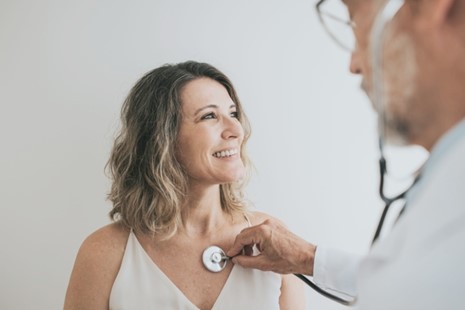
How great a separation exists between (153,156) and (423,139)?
3.80ft

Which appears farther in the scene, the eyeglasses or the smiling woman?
the smiling woman

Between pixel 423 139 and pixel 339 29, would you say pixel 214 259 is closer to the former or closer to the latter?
pixel 339 29

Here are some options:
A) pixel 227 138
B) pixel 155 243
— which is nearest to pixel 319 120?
pixel 227 138

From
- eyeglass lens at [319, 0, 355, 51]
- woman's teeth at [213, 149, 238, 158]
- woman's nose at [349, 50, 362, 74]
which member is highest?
eyeglass lens at [319, 0, 355, 51]

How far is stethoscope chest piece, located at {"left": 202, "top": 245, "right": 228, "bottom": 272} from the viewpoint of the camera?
171 centimetres

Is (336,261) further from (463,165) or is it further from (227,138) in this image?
(463,165)

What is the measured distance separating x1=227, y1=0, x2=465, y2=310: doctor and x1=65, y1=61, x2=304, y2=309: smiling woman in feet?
3.08

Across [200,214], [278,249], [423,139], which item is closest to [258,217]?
[200,214]

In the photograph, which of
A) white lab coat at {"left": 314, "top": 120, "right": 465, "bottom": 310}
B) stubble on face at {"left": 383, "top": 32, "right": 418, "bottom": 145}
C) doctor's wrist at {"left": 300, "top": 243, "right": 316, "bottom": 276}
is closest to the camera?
white lab coat at {"left": 314, "top": 120, "right": 465, "bottom": 310}

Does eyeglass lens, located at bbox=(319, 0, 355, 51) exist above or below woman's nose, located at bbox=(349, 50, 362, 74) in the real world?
above

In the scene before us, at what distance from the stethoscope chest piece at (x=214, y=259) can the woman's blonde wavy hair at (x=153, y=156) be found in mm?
136

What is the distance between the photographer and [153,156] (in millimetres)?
1780

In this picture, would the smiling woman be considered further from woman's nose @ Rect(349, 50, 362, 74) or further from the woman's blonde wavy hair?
woman's nose @ Rect(349, 50, 362, 74)

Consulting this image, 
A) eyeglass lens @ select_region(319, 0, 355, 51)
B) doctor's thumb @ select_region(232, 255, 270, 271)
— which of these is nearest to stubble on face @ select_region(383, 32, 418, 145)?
eyeglass lens @ select_region(319, 0, 355, 51)
